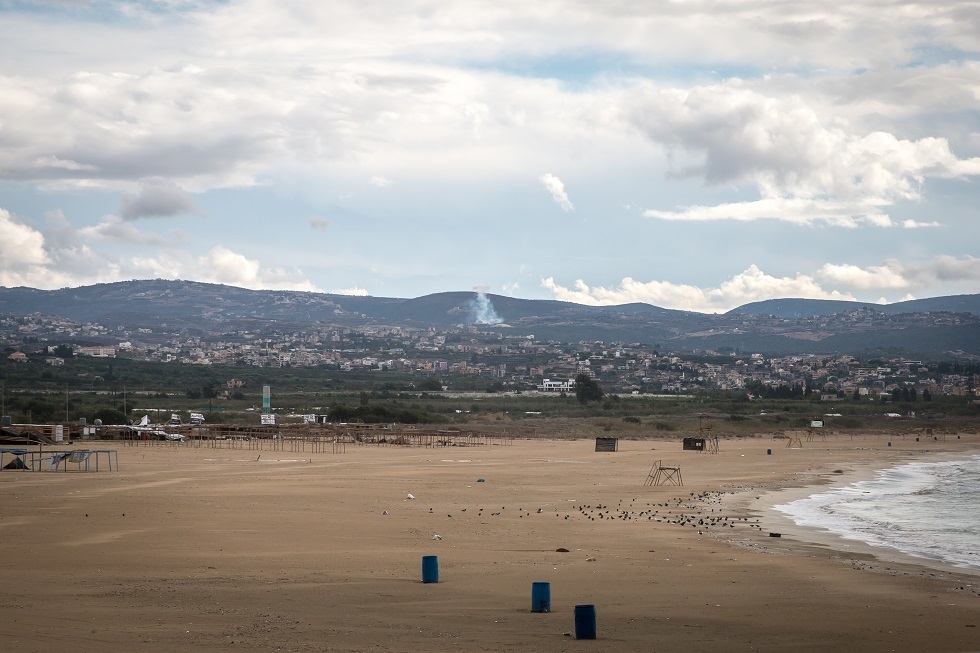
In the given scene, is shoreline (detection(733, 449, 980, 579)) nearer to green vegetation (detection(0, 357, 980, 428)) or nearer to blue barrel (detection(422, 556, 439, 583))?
blue barrel (detection(422, 556, 439, 583))

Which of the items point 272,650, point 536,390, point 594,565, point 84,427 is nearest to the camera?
point 272,650

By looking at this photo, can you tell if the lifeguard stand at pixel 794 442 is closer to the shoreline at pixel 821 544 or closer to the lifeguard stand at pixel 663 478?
the lifeguard stand at pixel 663 478

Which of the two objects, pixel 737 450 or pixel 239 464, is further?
pixel 737 450

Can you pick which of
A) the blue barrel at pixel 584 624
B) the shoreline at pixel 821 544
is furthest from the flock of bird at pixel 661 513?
the blue barrel at pixel 584 624

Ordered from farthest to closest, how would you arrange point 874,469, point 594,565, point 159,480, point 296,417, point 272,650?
point 296,417
point 874,469
point 159,480
point 594,565
point 272,650

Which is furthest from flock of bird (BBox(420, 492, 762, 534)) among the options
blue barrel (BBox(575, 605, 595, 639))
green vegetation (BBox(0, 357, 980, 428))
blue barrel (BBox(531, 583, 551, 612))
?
green vegetation (BBox(0, 357, 980, 428))

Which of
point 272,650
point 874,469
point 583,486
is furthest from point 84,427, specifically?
point 272,650

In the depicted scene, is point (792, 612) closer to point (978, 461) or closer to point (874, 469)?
point (874, 469)
